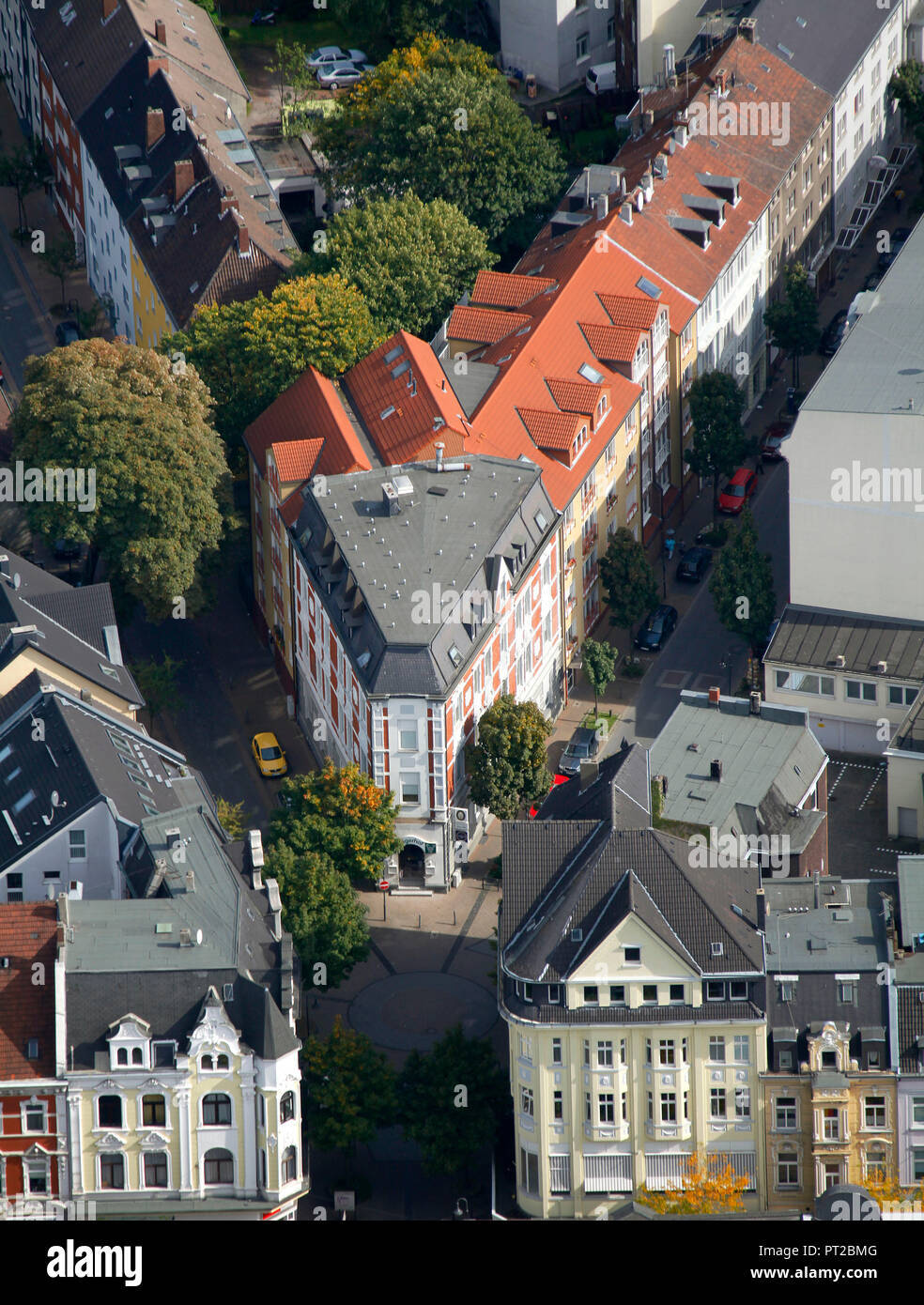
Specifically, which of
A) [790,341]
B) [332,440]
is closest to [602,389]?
[332,440]

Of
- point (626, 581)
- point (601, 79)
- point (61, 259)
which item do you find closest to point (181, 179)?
point (61, 259)

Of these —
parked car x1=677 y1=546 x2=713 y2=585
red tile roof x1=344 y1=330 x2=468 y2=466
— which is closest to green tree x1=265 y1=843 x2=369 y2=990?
red tile roof x1=344 y1=330 x2=468 y2=466

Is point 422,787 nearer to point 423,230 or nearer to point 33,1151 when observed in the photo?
point 33,1151

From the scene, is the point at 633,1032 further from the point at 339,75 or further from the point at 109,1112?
the point at 339,75

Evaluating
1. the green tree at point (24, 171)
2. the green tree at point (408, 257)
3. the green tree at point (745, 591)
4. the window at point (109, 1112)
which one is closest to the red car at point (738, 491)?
the green tree at point (745, 591)

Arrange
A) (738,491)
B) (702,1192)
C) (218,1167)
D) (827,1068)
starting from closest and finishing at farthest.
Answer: (702,1192) → (218,1167) → (827,1068) → (738,491)

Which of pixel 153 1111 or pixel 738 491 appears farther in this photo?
pixel 738 491
